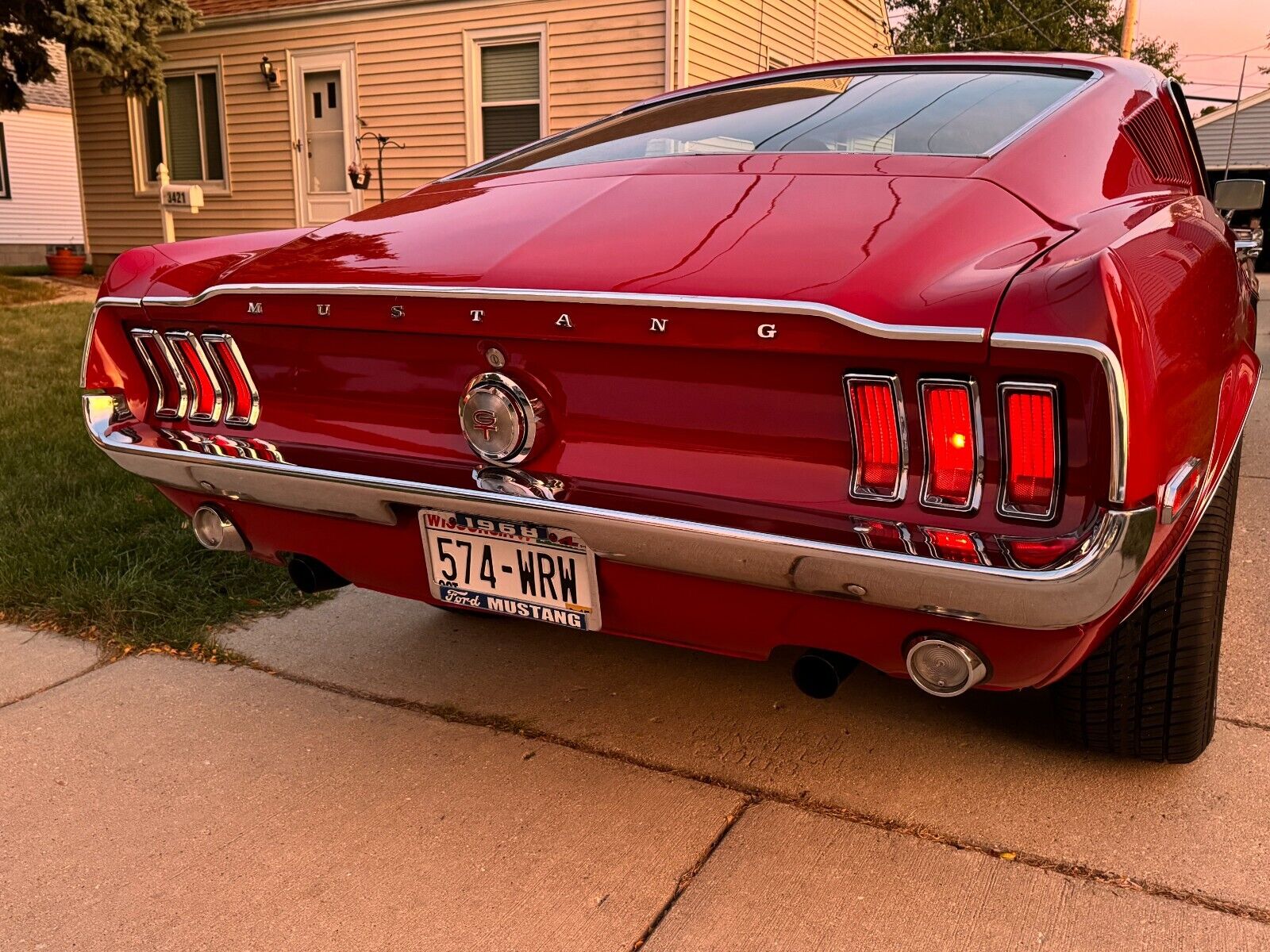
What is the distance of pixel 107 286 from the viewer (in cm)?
249

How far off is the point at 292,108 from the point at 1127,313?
13.2 m

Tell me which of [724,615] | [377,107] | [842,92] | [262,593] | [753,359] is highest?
[377,107]

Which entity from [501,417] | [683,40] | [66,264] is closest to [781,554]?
[501,417]

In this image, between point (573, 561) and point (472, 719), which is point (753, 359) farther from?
point (472, 719)

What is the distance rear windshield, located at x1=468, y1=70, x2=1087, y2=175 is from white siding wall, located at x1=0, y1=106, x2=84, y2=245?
25.4 m

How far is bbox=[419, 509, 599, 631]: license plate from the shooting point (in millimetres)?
1994

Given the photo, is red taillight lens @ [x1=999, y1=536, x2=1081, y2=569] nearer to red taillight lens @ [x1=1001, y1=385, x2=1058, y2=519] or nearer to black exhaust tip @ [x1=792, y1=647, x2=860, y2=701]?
red taillight lens @ [x1=1001, y1=385, x2=1058, y2=519]

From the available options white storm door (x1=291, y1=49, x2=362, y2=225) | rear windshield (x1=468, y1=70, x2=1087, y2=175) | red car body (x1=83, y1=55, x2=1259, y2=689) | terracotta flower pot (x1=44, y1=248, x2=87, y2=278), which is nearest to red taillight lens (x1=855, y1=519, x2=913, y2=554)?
red car body (x1=83, y1=55, x2=1259, y2=689)

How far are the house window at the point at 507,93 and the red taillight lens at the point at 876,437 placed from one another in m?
10.4

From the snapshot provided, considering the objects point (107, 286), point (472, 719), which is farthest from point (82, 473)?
point (472, 719)

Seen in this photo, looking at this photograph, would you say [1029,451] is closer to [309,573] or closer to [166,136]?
Result: [309,573]

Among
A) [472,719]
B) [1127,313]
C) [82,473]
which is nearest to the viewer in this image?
[1127,313]

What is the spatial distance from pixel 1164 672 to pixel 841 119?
1381mm

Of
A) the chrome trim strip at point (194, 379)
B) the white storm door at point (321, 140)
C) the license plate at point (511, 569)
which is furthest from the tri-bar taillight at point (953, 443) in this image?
the white storm door at point (321, 140)
